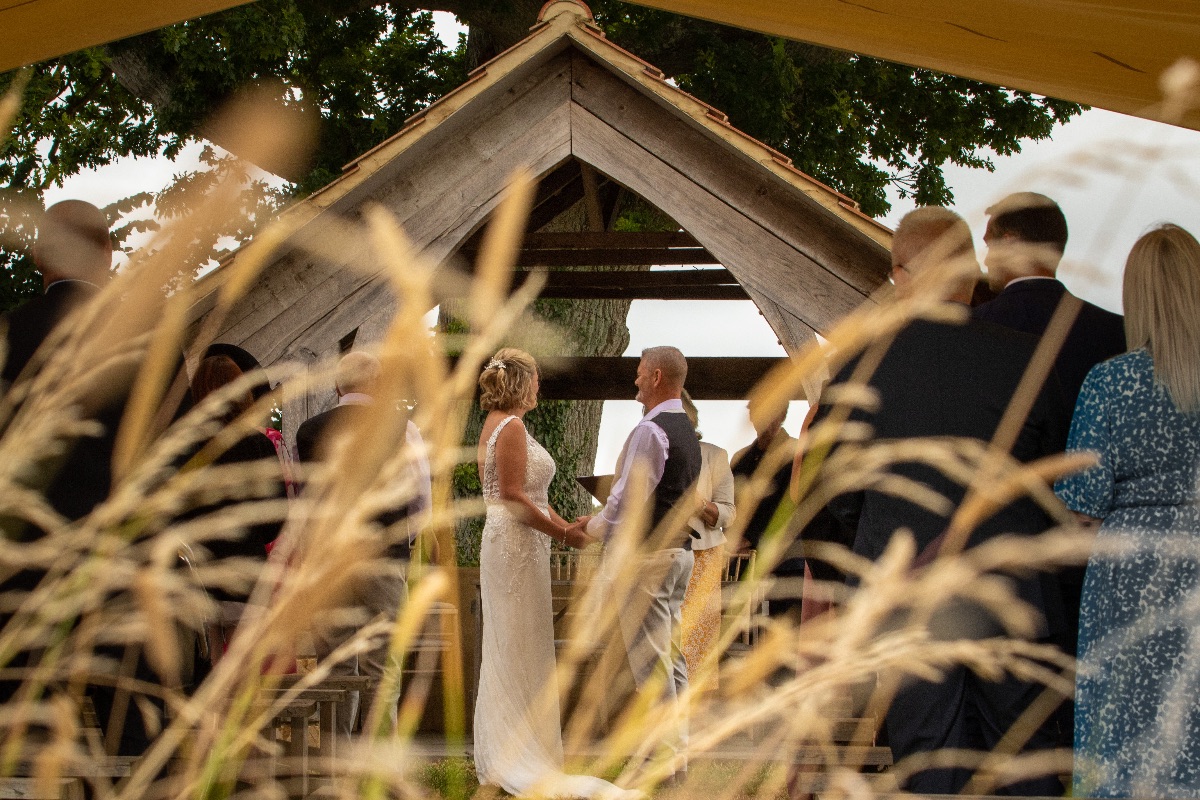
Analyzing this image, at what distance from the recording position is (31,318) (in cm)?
254

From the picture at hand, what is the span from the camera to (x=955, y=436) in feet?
8.73

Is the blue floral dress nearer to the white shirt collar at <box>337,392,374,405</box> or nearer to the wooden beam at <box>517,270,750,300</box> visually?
the white shirt collar at <box>337,392,374,405</box>

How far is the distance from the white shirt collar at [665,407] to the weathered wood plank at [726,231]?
55 cm

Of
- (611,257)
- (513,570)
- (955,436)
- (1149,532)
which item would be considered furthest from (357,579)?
(611,257)

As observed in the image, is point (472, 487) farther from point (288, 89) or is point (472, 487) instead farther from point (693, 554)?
point (693, 554)

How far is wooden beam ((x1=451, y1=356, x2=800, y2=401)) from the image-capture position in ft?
26.1

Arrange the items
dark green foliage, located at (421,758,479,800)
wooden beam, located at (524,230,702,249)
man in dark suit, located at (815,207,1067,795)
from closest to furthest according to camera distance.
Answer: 1. dark green foliage, located at (421,758,479,800)
2. man in dark suit, located at (815,207,1067,795)
3. wooden beam, located at (524,230,702,249)

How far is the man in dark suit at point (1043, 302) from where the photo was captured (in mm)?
2861

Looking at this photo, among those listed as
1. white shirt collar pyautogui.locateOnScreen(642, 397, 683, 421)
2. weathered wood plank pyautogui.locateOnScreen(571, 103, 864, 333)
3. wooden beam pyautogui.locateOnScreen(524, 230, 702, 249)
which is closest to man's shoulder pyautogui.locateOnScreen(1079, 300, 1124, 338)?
weathered wood plank pyautogui.locateOnScreen(571, 103, 864, 333)

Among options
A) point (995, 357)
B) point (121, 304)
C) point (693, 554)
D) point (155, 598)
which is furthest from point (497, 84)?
point (155, 598)

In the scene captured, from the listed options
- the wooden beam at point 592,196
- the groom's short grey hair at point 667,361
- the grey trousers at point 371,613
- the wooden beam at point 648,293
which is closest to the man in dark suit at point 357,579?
the grey trousers at point 371,613

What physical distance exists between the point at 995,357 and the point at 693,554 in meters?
2.73

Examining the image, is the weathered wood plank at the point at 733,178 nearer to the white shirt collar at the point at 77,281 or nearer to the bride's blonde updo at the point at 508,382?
the bride's blonde updo at the point at 508,382

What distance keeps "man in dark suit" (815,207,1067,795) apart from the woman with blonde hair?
0.15 m
